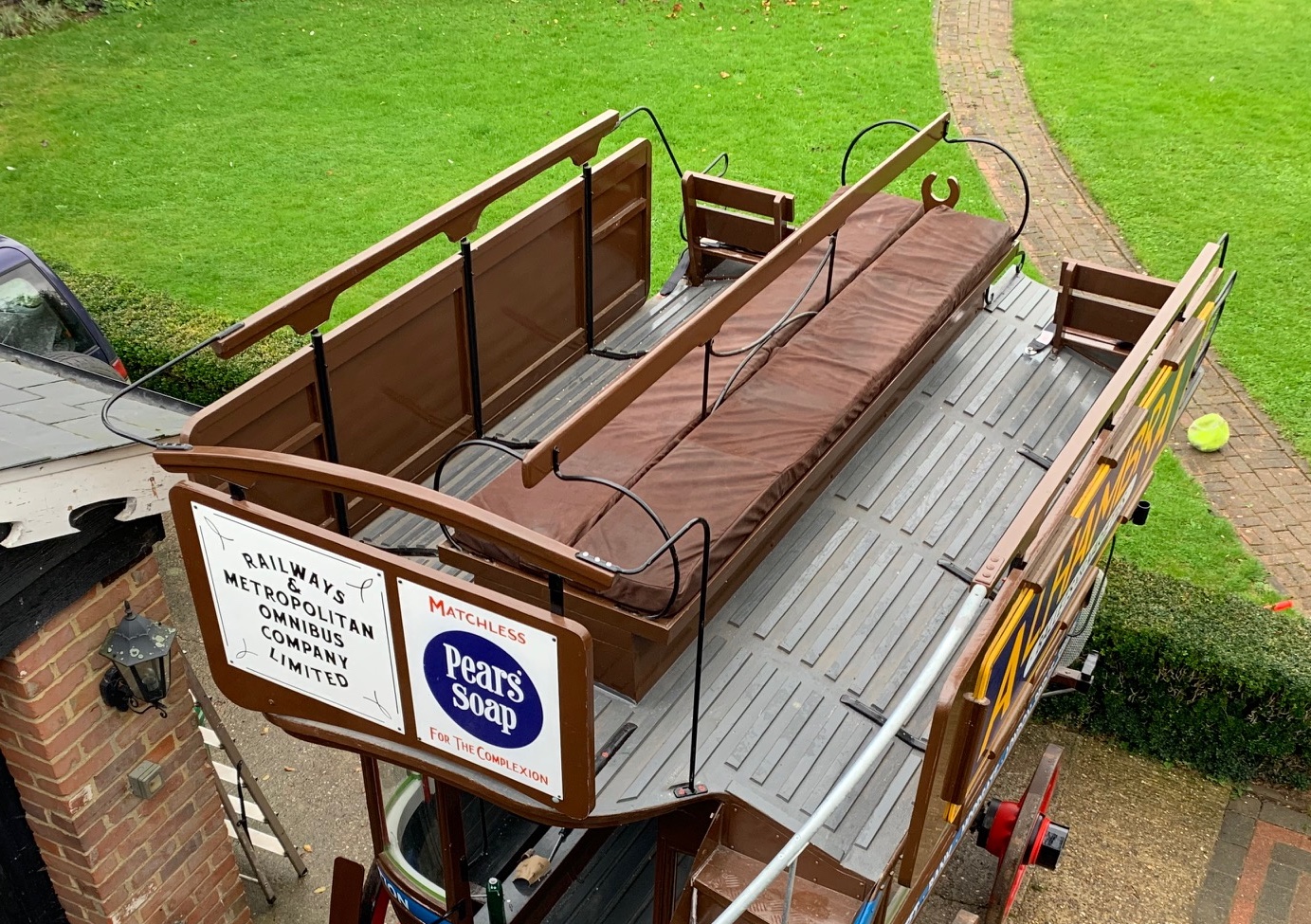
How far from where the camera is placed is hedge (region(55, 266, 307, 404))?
9531mm

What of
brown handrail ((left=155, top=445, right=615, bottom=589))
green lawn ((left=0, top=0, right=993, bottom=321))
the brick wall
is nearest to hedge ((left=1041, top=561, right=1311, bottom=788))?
brown handrail ((left=155, top=445, right=615, bottom=589))

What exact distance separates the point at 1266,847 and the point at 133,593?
6.22 metres

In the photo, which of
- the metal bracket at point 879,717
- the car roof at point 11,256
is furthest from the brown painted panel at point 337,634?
the car roof at point 11,256

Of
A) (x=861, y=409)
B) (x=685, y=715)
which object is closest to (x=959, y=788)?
(x=685, y=715)

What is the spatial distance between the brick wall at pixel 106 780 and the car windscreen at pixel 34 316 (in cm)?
378

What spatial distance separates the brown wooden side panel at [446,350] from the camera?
5156 mm

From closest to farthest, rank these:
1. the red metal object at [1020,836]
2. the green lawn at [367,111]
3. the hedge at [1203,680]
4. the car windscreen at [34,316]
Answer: the red metal object at [1020,836]
the hedge at [1203,680]
the car windscreen at [34,316]
the green lawn at [367,111]

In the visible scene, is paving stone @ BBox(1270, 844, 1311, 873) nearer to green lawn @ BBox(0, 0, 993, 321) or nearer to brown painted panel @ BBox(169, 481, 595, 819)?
brown painted panel @ BBox(169, 481, 595, 819)

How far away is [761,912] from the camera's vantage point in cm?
431

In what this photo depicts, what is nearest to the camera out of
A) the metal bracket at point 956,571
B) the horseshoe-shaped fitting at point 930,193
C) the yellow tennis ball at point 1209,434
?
the metal bracket at point 956,571

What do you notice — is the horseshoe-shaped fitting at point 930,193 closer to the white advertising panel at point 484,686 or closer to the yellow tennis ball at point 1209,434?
the yellow tennis ball at point 1209,434

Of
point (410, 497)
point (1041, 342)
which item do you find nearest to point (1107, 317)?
point (1041, 342)

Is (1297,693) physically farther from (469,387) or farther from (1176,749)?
(469,387)

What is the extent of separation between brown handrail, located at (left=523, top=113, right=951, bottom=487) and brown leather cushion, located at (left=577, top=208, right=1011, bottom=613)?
1.92ft
